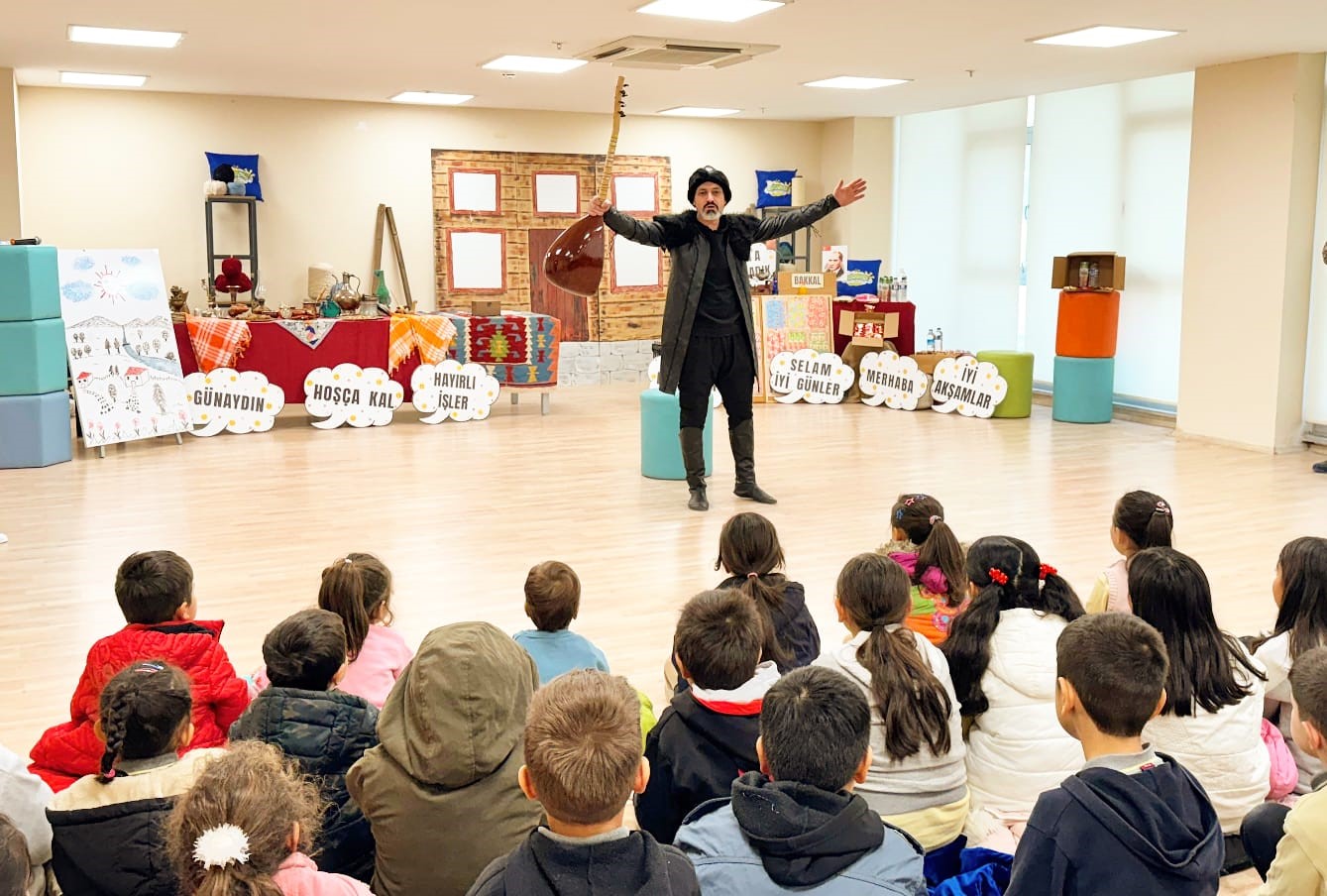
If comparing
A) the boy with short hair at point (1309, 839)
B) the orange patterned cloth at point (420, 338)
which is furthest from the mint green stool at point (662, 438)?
the boy with short hair at point (1309, 839)

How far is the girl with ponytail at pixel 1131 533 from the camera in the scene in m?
3.23

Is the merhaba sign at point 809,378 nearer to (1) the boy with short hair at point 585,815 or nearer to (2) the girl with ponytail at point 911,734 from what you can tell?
(2) the girl with ponytail at point 911,734

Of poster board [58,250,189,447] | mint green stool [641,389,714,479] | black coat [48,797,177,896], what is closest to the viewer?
black coat [48,797,177,896]

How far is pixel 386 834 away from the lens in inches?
82.7

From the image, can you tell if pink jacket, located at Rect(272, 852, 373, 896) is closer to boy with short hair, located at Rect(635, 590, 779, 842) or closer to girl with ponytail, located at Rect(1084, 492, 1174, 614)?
boy with short hair, located at Rect(635, 590, 779, 842)

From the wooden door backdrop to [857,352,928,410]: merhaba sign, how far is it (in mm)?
2704

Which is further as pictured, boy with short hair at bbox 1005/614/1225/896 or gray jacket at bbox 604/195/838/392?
gray jacket at bbox 604/195/838/392

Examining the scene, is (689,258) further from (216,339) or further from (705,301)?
(216,339)

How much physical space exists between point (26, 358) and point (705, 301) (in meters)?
4.06

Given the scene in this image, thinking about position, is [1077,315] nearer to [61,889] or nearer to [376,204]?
[376,204]

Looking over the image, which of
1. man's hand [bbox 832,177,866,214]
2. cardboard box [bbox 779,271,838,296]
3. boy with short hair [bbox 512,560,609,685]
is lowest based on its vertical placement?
boy with short hair [bbox 512,560,609,685]

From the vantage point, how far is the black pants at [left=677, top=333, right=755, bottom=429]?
249 inches

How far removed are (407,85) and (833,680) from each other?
8.88 metres

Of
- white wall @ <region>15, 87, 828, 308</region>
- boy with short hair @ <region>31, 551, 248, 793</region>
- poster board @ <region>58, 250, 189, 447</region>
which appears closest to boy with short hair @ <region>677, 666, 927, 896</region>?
boy with short hair @ <region>31, 551, 248, 793</region>
